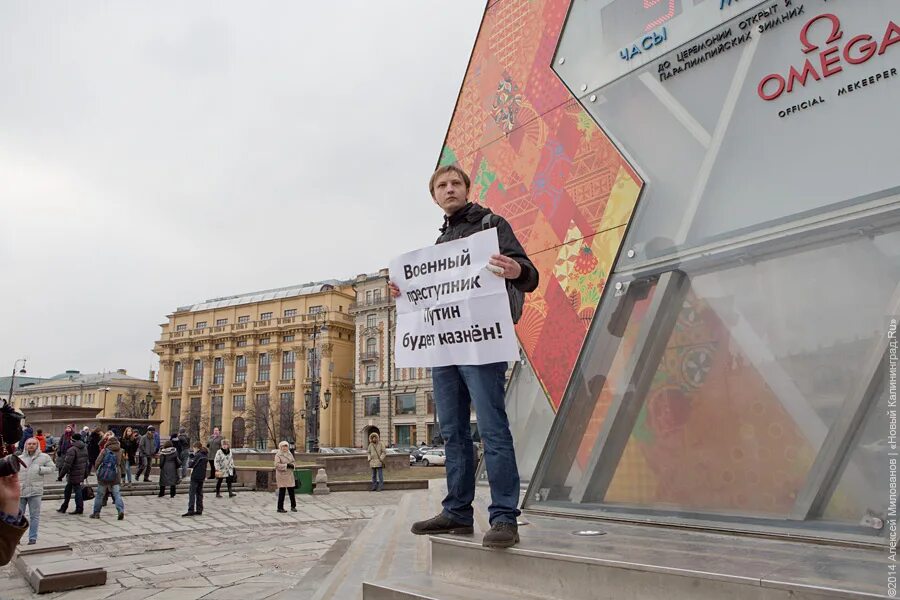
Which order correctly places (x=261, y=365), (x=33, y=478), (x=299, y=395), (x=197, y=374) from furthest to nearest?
(x=197, y=374) < (x=261, y=365) < (x=299, y=395) < (x=33, y=478)

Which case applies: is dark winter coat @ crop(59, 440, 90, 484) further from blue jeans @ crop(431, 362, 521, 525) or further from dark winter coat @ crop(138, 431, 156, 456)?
blue jeans @ crop(431, 362, 521, 525)

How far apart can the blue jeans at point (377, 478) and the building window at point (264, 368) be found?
57080 millimetres

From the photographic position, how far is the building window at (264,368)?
70625mm

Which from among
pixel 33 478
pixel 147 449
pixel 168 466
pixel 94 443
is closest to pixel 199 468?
pixel 33 478

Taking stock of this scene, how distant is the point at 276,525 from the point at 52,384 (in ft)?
349

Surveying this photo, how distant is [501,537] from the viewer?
2367 mm

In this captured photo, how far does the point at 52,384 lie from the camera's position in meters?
95.2

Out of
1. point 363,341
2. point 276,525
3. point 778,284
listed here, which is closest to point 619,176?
point 778,284

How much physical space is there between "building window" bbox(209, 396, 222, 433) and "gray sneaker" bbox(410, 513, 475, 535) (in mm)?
74960

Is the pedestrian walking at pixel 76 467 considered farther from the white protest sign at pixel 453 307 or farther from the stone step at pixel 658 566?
the stone step at pixel 658 566

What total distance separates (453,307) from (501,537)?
122 cm

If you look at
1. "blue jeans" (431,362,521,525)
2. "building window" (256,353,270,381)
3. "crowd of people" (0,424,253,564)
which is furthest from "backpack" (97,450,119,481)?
"building window" (256,353,270,381)

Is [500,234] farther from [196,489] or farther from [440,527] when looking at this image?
[196,489]

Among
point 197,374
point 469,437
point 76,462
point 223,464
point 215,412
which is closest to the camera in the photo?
point 469,437
